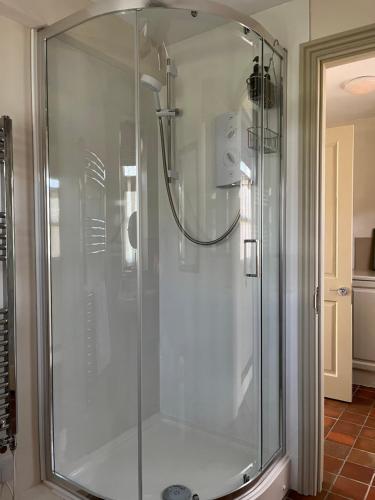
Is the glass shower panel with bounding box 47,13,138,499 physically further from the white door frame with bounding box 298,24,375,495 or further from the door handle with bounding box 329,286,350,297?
the door handle with bounding box 329,286,350,297

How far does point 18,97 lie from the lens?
1.70 m

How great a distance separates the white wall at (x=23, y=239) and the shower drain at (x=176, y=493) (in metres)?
0.61

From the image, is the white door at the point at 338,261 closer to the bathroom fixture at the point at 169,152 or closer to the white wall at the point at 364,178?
the white wall at the point at 364,178

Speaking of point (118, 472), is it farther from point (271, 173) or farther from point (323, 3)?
point (323, 3)

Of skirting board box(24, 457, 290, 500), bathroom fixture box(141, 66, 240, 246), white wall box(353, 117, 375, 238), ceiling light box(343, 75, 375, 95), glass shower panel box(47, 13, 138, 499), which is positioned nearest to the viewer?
skirting board box(24, 457, 290, 500)

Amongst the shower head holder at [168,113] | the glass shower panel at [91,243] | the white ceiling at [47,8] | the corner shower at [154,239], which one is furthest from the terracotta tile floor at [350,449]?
the white ceiling at [47,8]

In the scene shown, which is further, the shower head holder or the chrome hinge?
the shower head holder

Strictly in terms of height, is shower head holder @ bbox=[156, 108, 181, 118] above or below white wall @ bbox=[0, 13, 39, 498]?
above

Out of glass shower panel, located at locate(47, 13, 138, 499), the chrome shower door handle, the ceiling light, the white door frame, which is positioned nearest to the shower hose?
the chrome shower door handle

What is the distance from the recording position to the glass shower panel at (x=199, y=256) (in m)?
1.95

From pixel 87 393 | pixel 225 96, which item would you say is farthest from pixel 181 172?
pixel 87 393

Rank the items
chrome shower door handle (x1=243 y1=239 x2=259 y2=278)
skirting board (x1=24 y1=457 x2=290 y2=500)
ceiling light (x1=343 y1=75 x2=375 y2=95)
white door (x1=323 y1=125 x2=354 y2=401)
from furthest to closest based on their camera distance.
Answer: white door (x1=323 y1=125 x2=354 y2=401), ceiling light (x1=343 y1=75 x2=375 y2=95), chrome shower door handle (x1=243 y1=239 x2=259 y2=278), skirting board (x1=24 y1=457 x2=290 y2=500)

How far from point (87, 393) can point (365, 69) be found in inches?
101

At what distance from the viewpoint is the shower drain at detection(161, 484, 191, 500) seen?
175 cm
